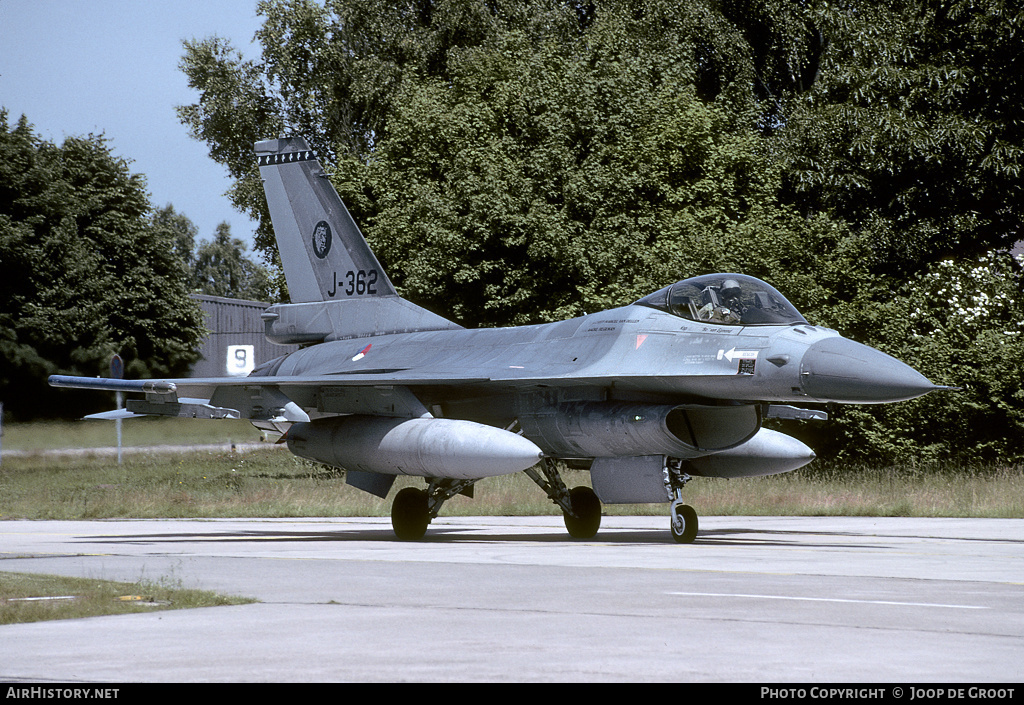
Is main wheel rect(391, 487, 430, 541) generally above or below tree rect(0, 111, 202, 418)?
below

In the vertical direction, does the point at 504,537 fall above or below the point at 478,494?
above

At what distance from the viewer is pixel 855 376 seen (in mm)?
12766

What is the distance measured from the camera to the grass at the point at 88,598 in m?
7.98

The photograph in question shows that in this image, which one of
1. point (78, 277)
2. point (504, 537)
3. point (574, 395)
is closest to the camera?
point (574, 395)

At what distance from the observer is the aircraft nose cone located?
12695 mm

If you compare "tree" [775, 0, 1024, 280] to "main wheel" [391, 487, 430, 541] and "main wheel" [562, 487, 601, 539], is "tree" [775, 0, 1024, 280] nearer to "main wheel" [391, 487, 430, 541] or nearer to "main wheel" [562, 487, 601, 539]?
"main wheel" [562, 487, 601, 539]

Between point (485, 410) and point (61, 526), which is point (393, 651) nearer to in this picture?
point (485, 410)

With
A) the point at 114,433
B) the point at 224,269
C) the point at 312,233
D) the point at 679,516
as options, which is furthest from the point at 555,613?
the point at 224,269

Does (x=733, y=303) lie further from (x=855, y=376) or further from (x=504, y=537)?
(x=504, y=537)

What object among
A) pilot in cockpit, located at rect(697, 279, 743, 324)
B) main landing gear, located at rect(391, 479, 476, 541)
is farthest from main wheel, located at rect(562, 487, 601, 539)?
pilot in cockpit, located at rect(697, 279, 743, 324)

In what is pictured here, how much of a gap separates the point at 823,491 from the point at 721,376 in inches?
382

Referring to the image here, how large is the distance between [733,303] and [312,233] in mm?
7838

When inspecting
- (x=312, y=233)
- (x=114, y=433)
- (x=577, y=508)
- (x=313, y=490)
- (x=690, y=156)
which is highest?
(x=690, y=156)

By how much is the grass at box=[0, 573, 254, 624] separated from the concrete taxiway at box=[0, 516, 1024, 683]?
0.30m
